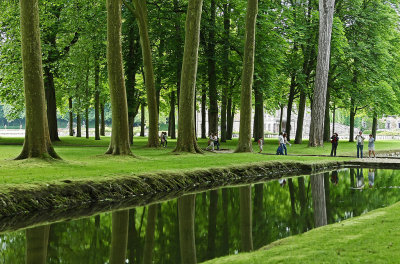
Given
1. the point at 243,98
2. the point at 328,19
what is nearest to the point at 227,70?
the point at 328,19

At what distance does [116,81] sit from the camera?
68.3 ft

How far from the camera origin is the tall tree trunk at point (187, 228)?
8.39 meters

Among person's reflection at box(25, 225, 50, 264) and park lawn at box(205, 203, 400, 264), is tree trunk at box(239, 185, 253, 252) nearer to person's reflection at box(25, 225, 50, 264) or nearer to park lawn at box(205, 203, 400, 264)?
park lawn at box(205, 203, 400, 264)

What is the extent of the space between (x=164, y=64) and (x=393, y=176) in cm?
2002

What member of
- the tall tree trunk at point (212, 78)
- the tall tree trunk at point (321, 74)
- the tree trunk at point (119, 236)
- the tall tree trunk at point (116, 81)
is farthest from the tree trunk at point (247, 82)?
the tree trunk at point (119, 236)

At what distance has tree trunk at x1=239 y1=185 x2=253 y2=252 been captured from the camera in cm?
913

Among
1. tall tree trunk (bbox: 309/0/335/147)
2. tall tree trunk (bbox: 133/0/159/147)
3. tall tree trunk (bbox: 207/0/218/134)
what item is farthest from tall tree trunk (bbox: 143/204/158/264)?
tall tree trunk (bbox: 207/0/218/134)

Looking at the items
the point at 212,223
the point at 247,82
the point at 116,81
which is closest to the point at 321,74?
the point at 247,82

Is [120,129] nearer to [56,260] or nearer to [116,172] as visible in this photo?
[116,172]

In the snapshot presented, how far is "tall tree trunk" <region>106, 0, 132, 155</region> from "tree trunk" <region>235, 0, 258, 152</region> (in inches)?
329

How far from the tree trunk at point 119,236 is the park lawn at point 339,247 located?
1782mm

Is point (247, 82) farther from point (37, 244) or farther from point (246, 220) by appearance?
point (37, 244)

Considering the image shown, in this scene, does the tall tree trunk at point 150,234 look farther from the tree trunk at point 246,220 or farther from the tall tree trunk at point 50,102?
the tall tree trunk at point 50,102

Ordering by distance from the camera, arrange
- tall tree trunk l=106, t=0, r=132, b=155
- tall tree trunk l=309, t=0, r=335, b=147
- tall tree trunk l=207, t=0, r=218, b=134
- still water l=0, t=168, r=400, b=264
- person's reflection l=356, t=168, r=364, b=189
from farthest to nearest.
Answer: tall tree trunk l=207, t=0, r=218, b=134 < tall tree trunk l=309, t=0, r=335, b=147 < tall tree trunk l=106, t=0, r=132, b=155 < person's reflection l=356, t=168, r=364, b=189 < still water l=0, t=168, r=400, b=264
